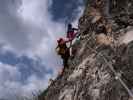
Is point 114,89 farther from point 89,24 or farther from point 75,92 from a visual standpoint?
point 89,24

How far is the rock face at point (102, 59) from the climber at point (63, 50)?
779 mm

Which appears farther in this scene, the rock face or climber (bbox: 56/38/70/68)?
climber (bbox: 56/38/70/68)

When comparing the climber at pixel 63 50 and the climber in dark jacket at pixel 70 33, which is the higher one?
the climber in dark jacket at pixel 70 33

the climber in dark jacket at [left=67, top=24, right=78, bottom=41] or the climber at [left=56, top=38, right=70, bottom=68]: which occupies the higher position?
the climber in dark jacket at [left=67, top=24, right=78, bottom=41]

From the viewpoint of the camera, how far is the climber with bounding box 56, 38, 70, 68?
2442 centimetres

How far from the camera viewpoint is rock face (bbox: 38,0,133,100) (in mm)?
14875

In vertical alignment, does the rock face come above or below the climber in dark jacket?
below

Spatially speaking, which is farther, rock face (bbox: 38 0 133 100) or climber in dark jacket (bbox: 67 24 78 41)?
climber in dark jacket (bbox: 67 24 78 41)

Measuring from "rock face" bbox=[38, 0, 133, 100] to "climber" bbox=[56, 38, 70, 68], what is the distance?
779 mm

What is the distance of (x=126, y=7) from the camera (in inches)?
903

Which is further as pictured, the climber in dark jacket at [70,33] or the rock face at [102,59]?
the climber in dark jacket at [70,33]

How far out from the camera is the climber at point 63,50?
24419mm

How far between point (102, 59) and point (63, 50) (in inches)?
289

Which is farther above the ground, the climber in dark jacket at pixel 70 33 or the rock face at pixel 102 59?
the climber in dark jacket at pixel 70 33
